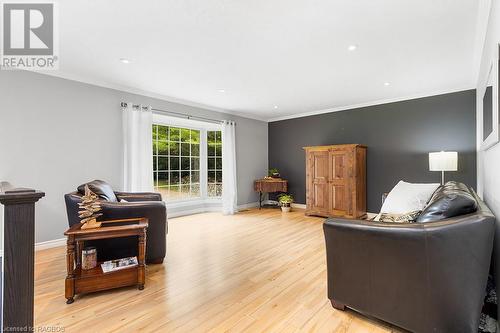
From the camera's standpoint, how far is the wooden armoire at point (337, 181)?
14.8ft

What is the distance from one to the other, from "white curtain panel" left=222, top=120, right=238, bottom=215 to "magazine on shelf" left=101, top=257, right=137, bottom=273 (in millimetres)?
3189

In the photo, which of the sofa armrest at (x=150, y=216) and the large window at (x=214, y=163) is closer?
the sofa armrest at (x=150, y=216)

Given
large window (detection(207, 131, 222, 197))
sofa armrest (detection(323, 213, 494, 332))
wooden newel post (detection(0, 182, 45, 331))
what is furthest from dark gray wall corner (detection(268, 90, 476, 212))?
wooden newel post (detection(0, 182, 45, 331))

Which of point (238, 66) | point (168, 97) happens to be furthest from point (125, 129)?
point (238, 66)

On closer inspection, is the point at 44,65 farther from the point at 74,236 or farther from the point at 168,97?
the point at 74,236

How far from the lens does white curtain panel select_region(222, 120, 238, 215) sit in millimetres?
5402

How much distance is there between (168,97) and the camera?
14.7 feet

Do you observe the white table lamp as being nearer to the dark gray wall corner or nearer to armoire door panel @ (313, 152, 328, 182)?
the dark gray wall corner

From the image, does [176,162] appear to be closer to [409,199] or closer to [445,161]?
[409,199]

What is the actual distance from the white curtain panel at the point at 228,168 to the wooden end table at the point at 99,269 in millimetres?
3186

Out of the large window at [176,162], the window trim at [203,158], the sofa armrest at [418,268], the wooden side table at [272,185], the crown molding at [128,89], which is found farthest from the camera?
the wooden side table at [272,185]

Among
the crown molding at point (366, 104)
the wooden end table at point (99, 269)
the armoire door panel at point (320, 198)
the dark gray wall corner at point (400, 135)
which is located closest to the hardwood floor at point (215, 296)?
the wooden end table at point (99, 269)

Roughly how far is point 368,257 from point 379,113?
395 centimetres

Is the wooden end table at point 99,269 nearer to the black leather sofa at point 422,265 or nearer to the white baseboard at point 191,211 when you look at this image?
the black leather sofa at point 422,265
